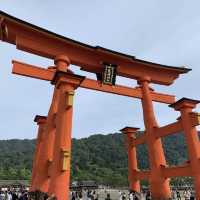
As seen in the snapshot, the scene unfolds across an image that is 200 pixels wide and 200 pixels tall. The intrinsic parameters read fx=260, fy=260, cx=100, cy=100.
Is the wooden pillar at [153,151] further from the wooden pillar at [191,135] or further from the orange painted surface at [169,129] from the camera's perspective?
the wooden pillar at [191,135]

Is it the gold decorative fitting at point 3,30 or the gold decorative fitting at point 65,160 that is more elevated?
the gold decorative fitting at point 3,30

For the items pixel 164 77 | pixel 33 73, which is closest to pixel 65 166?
pixel 33 73

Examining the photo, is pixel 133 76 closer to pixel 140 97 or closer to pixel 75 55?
pixel 140 97

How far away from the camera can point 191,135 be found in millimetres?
11367

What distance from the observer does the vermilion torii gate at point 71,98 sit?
962 centimetres

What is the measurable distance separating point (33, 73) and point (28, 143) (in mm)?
138929

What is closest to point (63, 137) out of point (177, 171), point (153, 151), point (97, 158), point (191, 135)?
point (153, 151)

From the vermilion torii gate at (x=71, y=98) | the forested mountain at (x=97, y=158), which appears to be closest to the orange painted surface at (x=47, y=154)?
the vermilion torii gate at (x=71, y=98)

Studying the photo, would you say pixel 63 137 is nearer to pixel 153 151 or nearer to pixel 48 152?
pixel 48 152

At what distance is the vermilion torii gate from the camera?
9617 millimetres

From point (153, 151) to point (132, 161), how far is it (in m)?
2.73

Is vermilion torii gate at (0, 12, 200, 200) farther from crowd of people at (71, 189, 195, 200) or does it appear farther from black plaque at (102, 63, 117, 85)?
crowd of people at (71, 189, 195, 200)

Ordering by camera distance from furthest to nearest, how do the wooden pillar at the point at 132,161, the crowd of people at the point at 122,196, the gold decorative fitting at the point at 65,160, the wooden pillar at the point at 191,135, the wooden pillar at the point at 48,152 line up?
the wooden pillar at the point at 132,161, the crowd of people at the point at 122,196, the wooden pillar at the point at 191,135, the wooden pillar at the point at 48,152, the gold decorative fitting at the point at 65,160

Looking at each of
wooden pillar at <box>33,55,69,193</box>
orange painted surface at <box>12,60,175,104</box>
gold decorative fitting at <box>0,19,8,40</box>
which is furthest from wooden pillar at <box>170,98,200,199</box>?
gold decorative fitting at <box>0,19,8,40</box>
